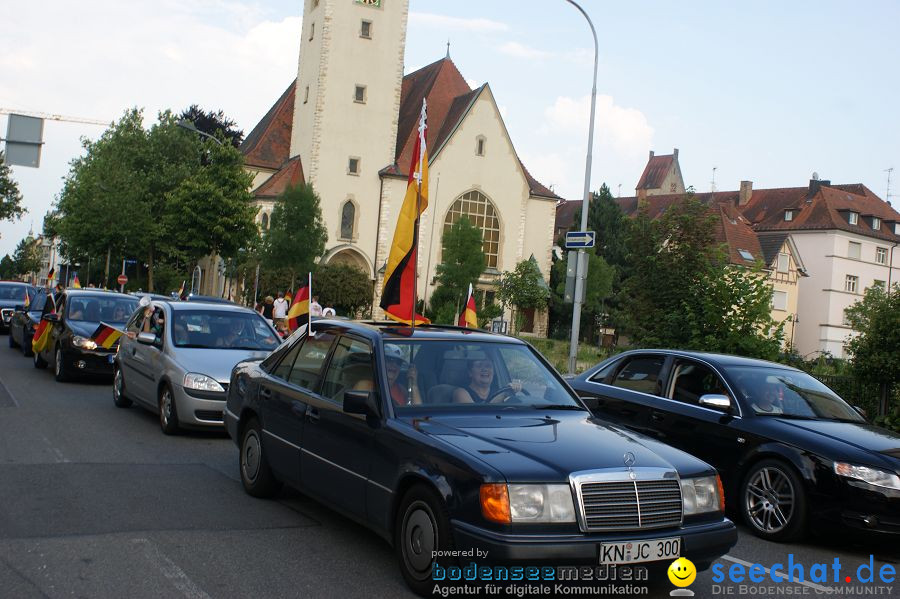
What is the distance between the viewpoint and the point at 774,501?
7.82 m

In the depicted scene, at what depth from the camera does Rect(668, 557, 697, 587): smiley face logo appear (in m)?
5.21

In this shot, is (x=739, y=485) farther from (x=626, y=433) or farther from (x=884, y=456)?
(x=626, y=433)

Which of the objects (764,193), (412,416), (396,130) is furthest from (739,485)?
(764,193)

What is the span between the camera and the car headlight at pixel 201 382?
36.0ft

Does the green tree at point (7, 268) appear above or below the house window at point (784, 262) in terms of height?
below

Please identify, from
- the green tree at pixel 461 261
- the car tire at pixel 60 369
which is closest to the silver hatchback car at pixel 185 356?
the car tire at pixel 60 369

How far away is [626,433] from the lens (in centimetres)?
609

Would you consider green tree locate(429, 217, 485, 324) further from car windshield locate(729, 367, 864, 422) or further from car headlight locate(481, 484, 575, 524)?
Answer: car headlight locate(481, 484, 575, 524)

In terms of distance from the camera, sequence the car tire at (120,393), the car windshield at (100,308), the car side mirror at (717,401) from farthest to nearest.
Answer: the car windshield at (100,308) → the car tire at (120,393) → the car side mirror at (717,401)

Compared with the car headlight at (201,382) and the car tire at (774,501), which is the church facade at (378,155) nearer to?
the car headlight at (201,382)

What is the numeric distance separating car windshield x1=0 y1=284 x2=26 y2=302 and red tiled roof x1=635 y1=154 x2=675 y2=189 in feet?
324

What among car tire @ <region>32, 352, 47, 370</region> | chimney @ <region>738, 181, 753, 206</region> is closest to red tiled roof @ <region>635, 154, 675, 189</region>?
chimney @ <region>738, 181, 753, 206</region>

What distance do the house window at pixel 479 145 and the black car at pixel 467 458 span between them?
52.9 meters

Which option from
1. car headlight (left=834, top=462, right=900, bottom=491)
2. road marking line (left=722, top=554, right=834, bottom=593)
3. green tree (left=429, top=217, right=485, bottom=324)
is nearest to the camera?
road marking line (left=722, top=554, right=834, bottom=593)
